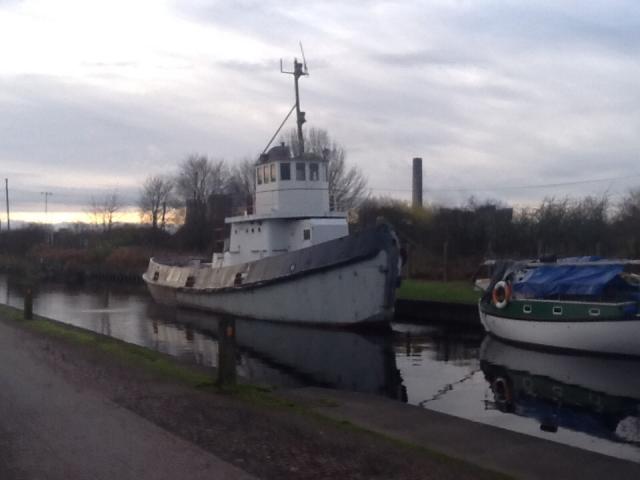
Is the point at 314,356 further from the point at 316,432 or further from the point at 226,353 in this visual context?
the point at 316,432

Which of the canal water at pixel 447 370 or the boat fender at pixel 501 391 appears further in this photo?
the boat fender at pixel 501 391

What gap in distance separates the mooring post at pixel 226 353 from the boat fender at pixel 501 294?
34.1 feet

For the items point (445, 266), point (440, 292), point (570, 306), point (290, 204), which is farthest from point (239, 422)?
point (445, 266)

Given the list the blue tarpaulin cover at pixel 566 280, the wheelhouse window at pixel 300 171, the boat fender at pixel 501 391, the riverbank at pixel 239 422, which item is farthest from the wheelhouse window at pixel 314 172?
the riverbank at pixel 239 422

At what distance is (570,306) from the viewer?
1862 centimetres

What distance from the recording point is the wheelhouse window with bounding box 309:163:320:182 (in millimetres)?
28344

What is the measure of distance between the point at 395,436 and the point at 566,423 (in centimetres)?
405

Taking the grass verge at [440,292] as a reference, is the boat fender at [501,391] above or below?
below

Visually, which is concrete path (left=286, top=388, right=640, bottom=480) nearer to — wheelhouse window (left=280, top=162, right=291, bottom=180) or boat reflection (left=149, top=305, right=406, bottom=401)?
boat reflection (left=149, top=305, right=406, bottom=401)

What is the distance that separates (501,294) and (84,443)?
14.4m

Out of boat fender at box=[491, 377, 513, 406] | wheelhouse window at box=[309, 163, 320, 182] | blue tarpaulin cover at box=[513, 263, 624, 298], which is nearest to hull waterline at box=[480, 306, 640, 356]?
blue tarpaulin cover at box=[513, 263, 624, 298]

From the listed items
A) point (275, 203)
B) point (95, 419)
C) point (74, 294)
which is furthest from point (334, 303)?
point (74, 294)

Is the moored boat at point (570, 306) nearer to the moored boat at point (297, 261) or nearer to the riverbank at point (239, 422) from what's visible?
the moored boat at point (297, 261)

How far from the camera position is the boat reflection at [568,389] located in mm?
12344
